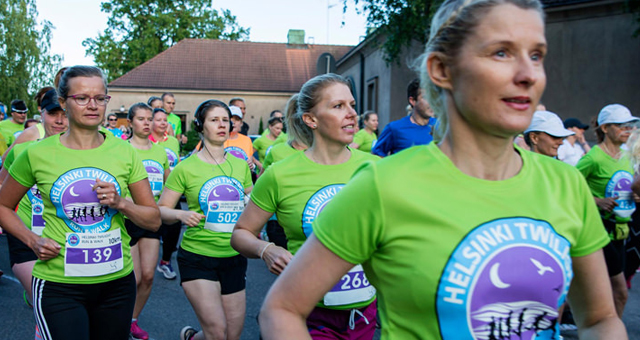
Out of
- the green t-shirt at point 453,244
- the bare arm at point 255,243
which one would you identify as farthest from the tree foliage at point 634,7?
the green t-shirt at point 453,244

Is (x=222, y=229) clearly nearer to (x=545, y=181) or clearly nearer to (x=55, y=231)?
(x=55, y=231)

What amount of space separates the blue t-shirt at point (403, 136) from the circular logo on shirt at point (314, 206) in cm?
270

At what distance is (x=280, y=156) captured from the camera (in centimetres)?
598

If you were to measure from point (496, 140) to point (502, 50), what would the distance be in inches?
9.5

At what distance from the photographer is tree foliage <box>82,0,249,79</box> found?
144 feet

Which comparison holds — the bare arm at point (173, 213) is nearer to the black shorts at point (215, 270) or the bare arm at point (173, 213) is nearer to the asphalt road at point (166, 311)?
the black shorts at point (215, 270)

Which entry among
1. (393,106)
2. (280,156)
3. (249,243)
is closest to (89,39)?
(393,106)

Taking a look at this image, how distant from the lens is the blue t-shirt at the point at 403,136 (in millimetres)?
5715

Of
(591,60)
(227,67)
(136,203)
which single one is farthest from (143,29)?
(136,203)

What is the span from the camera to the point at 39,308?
305 cm

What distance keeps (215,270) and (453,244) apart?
3.13 m

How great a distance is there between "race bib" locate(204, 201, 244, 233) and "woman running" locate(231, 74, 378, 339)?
122 cm

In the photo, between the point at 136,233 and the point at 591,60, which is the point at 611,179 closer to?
the point at 136,233

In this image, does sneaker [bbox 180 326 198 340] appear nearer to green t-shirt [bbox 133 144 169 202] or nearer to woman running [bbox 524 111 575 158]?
green t-shirt [bbox 133 144 169 202]
